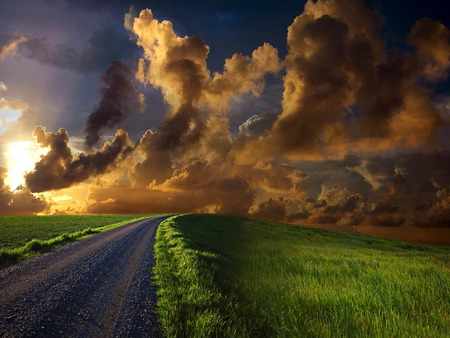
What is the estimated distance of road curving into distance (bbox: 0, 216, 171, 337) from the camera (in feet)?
20.8

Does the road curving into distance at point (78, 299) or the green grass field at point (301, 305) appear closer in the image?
the green grass field at point (301, 305)

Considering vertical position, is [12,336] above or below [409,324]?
below

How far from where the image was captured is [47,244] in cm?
1944

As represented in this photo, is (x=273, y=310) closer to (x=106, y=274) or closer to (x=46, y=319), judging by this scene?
(x=46, y=319)

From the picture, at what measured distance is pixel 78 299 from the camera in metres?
8.21

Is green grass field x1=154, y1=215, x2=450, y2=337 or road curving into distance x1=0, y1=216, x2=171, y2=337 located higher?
green grass field x1=154, y1=215, x2=450, y2=337

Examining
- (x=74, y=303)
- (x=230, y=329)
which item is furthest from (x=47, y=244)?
(x=230, y=329)

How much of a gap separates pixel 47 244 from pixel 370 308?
21513 millimetres

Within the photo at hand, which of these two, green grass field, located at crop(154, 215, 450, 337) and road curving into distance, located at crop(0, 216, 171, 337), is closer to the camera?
green grass field, located at crop(154, 215, 450, 337)

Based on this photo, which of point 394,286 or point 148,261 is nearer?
point 394,286

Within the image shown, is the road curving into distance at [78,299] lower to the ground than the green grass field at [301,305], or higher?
lower

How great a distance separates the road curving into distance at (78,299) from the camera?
Result: 20.8 feet

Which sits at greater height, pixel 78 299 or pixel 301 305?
pixel 301 305

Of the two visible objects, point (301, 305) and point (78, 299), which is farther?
point (78, 299)
